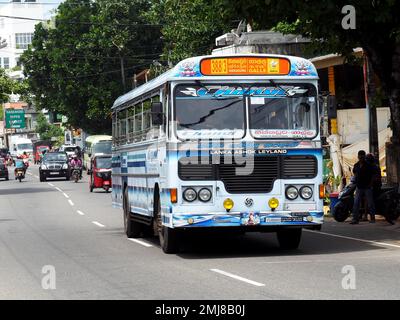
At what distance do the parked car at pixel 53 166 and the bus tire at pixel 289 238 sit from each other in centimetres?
4625

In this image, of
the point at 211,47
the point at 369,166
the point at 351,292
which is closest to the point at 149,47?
the point at 211,47

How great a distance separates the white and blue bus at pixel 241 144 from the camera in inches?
630

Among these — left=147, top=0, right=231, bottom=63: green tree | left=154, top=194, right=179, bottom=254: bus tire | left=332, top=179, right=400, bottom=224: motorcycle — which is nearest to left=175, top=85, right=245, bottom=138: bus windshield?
left=154, top=194, right=179, bottom=254: bus tire

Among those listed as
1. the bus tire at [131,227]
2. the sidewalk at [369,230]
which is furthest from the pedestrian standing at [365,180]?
the bus tire at [131,227]

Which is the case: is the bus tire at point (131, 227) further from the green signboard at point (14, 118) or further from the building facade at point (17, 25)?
the building facade at point (17, 25)

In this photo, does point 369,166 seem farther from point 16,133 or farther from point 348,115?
point 16,133

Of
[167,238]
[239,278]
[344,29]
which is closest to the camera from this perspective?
[239,278]

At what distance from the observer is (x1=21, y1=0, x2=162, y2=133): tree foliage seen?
69.9 m

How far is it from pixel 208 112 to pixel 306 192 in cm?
212

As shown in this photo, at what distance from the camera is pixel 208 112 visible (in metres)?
16.1

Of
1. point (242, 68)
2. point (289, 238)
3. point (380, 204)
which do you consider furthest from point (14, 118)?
point (242, 68)

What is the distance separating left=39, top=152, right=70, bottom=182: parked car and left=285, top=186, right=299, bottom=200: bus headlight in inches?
1875

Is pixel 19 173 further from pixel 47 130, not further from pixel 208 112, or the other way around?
pixel 47 130
